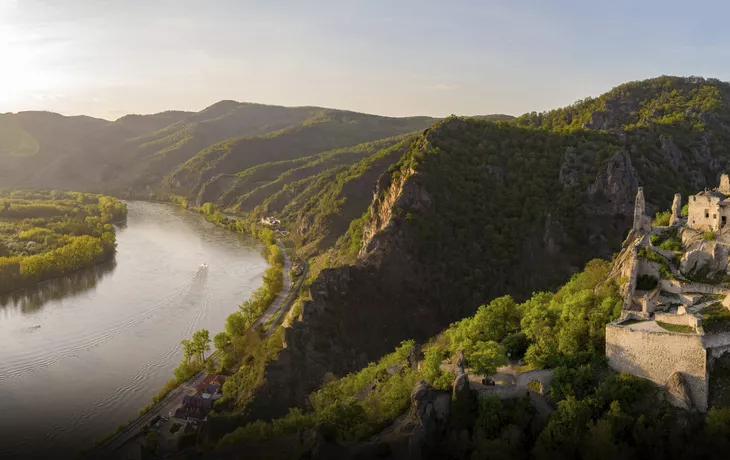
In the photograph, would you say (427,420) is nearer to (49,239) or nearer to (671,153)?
(671,153)

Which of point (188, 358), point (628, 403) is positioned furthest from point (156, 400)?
point (628, 403)

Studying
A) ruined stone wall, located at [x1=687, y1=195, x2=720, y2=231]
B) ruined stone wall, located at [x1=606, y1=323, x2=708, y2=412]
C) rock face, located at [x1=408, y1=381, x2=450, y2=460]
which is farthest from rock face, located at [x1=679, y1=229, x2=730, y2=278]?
rock face, located at [x1=408, y1=381, x2=450, y2=460]

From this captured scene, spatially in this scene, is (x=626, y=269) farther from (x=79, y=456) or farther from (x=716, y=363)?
(x=79, y=456)

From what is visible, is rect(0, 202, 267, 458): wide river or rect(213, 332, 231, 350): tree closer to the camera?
rect(0, 202, 267, 458): wide river

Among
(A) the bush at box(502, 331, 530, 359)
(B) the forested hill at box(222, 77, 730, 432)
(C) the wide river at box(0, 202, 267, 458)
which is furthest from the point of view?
(B) the forested hill at box(222, 77, 730, 432)

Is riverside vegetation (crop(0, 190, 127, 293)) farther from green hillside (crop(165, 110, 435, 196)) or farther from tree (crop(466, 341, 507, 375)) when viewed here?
tree (crop(466, 341, 507, 375))

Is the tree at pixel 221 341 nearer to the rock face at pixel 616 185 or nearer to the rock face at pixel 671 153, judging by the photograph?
the rock face at pixel 616 185
